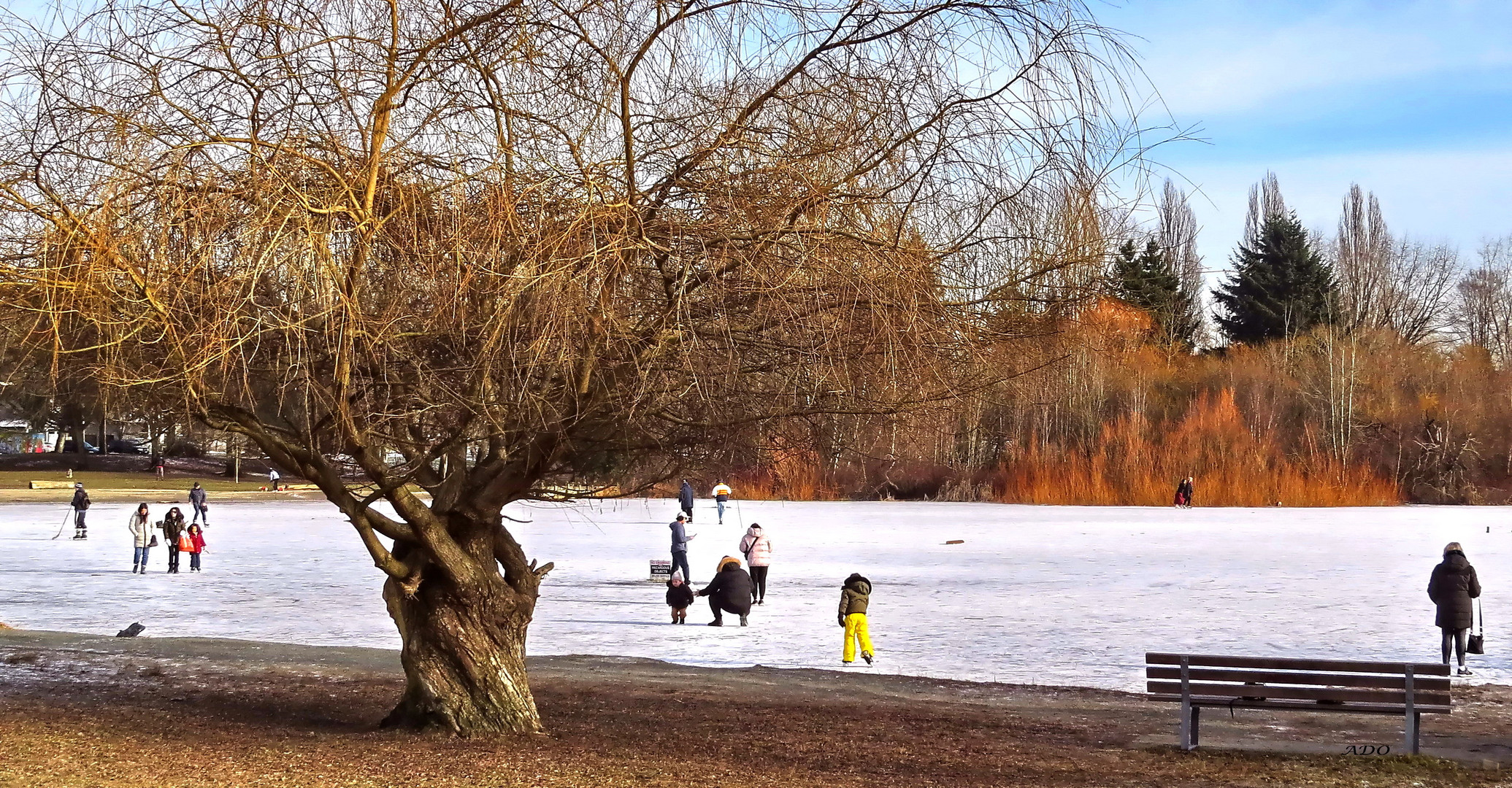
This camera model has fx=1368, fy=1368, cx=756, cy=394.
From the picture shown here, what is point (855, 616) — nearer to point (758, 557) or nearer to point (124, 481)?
point (758, 557)

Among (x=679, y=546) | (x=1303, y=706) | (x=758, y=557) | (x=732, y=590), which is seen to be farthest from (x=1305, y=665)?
(x=679, y=546)

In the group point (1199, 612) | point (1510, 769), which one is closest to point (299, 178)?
point (1510, 769)

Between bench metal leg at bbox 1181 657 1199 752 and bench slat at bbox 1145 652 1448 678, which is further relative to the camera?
bench metal leg at bbox 1181 657 1199 752

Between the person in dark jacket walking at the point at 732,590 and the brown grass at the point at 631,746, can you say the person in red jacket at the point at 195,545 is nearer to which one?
the person in dark jacket walking at the point at 732,590

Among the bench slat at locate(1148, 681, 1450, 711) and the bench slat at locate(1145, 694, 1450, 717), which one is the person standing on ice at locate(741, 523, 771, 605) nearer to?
the bench slat at locate(1145, 694, 1450, 717)

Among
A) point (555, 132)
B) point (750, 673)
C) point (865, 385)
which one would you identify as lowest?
point (750, 673)

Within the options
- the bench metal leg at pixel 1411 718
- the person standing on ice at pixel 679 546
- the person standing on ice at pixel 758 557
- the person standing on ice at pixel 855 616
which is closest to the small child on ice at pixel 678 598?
the person standing on ice at pixel 679 546

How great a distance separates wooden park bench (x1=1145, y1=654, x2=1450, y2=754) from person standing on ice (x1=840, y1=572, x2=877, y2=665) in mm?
4682

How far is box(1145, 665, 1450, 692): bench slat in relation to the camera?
27.8 ft

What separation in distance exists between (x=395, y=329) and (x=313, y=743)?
361 centimetres

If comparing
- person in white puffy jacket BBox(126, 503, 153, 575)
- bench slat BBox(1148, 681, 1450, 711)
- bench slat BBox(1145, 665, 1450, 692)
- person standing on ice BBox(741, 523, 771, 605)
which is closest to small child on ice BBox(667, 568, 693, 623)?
person standing on ice BBox(741, 523, 771, 605)

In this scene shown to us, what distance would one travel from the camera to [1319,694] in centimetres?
862

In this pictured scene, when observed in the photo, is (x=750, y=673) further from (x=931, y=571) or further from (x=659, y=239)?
(x=931, y=571)

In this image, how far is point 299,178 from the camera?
6465 mm
